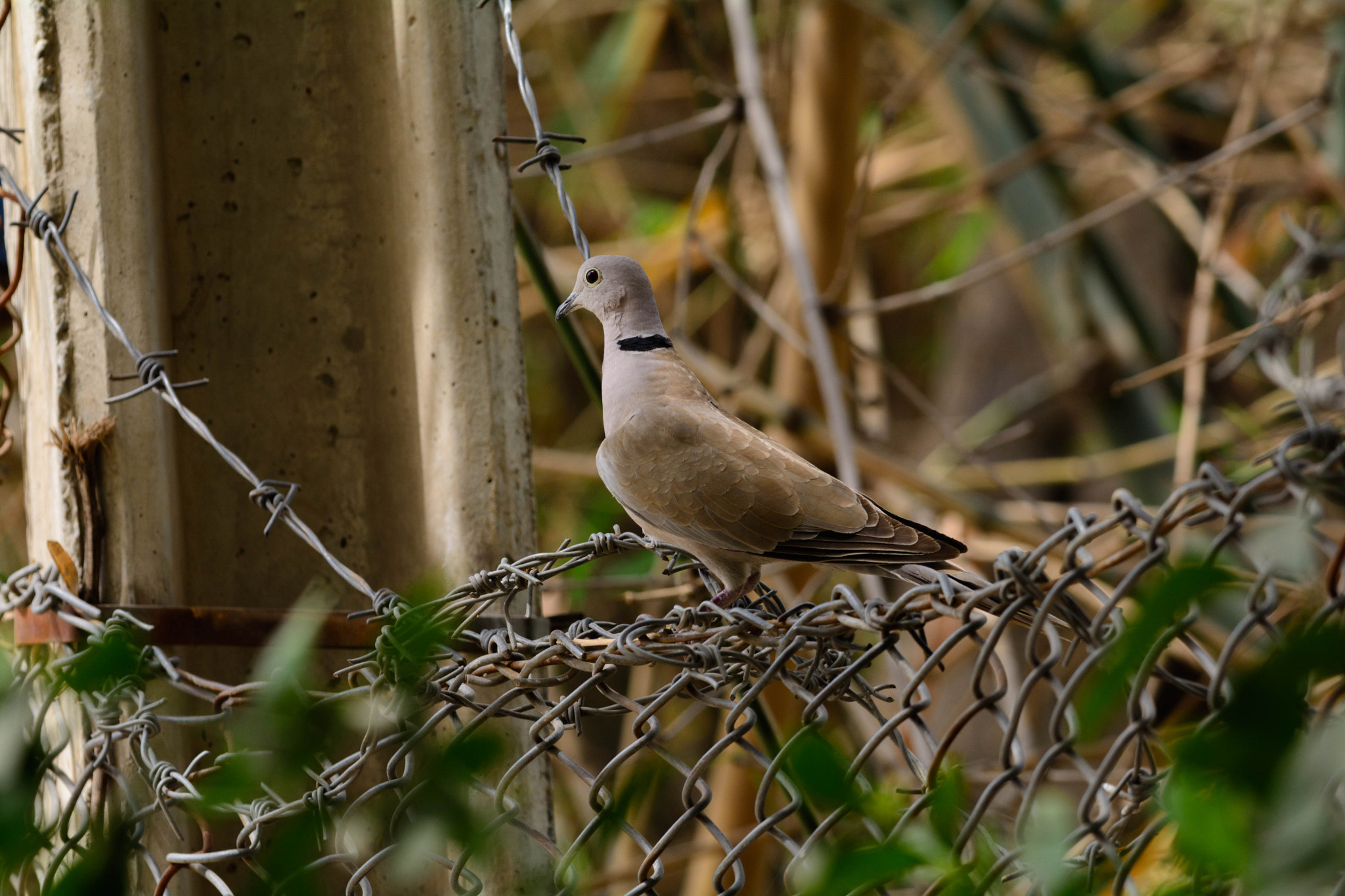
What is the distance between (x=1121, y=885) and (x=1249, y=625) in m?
0.17

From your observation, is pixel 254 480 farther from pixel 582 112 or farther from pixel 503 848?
pixel 582 112

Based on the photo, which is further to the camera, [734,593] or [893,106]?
[893,106]

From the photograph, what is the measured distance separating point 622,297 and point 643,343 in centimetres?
7

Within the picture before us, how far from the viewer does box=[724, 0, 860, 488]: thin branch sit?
271 cm

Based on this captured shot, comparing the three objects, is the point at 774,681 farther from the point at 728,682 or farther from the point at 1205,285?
the point at 1205,285

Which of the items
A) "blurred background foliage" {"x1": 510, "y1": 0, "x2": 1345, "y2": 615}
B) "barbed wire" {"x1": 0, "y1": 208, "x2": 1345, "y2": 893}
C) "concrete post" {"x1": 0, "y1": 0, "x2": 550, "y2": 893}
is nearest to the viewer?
"barbed wire" {"x1": 0, "y1": 208, "x2": 1345, "y2": 893}

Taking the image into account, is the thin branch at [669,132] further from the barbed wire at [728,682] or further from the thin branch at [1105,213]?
the barbed wire at [728,682]

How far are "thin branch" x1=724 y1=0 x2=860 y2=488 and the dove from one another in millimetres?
1168

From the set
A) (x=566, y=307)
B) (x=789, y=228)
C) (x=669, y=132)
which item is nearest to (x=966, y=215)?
(x=789, y=228)

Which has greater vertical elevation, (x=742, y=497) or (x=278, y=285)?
(x=278, y=285)

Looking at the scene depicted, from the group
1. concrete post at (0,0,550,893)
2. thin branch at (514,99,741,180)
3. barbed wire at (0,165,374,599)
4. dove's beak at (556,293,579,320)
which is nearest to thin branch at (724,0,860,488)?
thin branch at (514,99,741,180)

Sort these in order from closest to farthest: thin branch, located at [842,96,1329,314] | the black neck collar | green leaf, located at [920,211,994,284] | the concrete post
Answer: the concrete post < the black neck collar < thin branch, located at [842,96,1329,314] < green leaf, located at [920,211,994,284]

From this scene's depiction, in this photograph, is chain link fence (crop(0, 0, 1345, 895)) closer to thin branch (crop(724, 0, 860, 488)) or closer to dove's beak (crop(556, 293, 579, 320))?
dove's beak (crop(556, 293, 579, 320))

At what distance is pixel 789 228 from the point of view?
293 centimetres
